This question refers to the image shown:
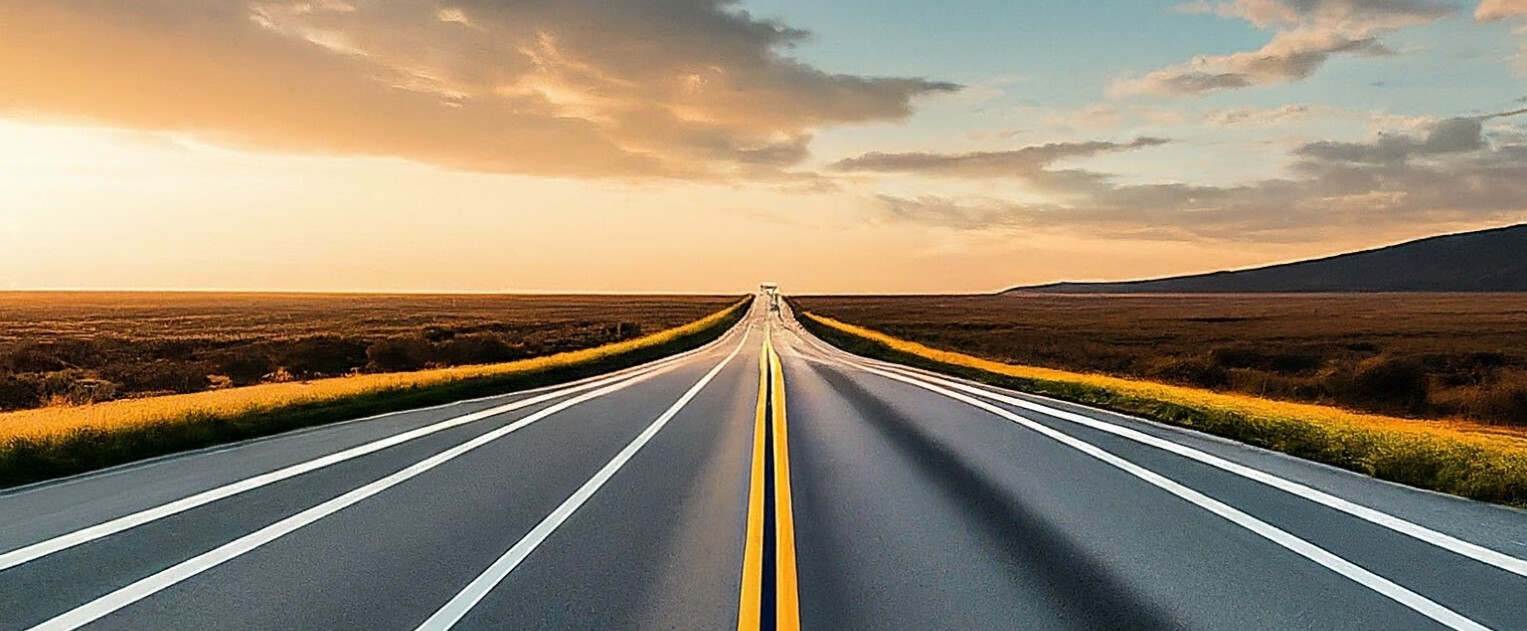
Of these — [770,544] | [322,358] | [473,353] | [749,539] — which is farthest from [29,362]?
[770,544]

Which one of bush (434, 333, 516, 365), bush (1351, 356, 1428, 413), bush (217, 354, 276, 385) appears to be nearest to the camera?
bush (1351, 356, 1428, 413)

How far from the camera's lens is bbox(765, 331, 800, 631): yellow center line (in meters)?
5.63

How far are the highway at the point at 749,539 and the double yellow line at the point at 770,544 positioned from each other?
0.03 metres

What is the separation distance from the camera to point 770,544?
7.27m

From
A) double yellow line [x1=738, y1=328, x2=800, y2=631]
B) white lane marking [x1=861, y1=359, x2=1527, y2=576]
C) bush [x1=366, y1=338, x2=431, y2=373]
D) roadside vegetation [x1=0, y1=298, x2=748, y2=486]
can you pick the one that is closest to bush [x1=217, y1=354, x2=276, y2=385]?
bush [x1=366, y1=338, x2=431, y2=373]

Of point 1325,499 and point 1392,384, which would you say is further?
point 1392,384

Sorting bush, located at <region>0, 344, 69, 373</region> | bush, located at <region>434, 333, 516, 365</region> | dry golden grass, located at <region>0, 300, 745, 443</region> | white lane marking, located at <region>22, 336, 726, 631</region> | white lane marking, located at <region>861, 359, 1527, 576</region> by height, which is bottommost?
bush, located at <region>0, 344, 69, 373</region>

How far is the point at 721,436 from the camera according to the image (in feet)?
44.0

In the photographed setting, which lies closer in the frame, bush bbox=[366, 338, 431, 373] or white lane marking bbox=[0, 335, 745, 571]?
white lane marking bbox=[0, 335, 745, 571]

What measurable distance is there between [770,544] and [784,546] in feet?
0.37

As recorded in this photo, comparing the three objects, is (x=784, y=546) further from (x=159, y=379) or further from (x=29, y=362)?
(x=29, y=362)

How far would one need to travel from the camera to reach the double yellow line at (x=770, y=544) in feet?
18.4

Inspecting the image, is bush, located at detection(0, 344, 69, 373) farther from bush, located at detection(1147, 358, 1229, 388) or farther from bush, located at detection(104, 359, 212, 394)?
bush, located at detection(1147, 358, 1229, 388)

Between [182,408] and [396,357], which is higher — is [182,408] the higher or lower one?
the higher one
